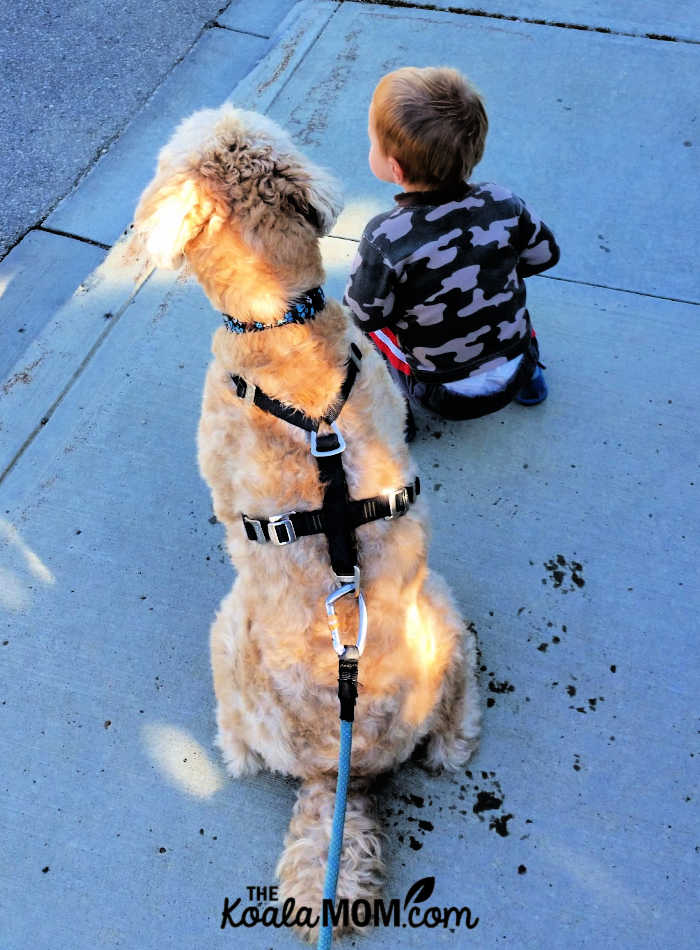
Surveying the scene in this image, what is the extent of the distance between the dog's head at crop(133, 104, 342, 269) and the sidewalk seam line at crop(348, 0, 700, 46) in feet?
12.3

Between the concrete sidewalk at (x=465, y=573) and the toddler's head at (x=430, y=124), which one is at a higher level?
the toddler's head at (x=430, y=124)

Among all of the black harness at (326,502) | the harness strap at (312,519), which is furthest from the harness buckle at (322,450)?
the harness strap at (312,519)

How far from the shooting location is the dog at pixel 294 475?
5.07 feet

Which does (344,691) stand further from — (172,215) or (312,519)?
(172,215)

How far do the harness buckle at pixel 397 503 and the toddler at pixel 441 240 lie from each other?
32.3 inches

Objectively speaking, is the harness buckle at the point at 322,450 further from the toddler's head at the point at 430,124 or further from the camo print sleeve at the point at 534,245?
the camo print sleeve at the point at 534,245

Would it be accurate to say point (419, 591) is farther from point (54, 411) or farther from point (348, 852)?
point (54, 411)

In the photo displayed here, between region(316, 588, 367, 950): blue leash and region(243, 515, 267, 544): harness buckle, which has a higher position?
region(243, 515, 267, 544): harness buckle

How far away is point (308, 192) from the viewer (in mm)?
1545

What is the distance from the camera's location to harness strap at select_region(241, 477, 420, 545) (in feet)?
5.30

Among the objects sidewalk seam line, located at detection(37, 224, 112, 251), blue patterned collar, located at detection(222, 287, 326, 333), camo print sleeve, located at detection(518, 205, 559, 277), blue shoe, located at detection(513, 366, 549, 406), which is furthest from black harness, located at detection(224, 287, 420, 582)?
sidewalk seam line, located at detection(37, 224, 112, 251)

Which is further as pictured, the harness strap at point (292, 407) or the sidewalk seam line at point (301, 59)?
the sidewalk seam line at point (301, 59)

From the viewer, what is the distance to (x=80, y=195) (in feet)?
13.9

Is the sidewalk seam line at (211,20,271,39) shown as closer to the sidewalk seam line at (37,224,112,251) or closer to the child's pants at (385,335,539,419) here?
the sidewalk seam line at (37,224,112,251)
